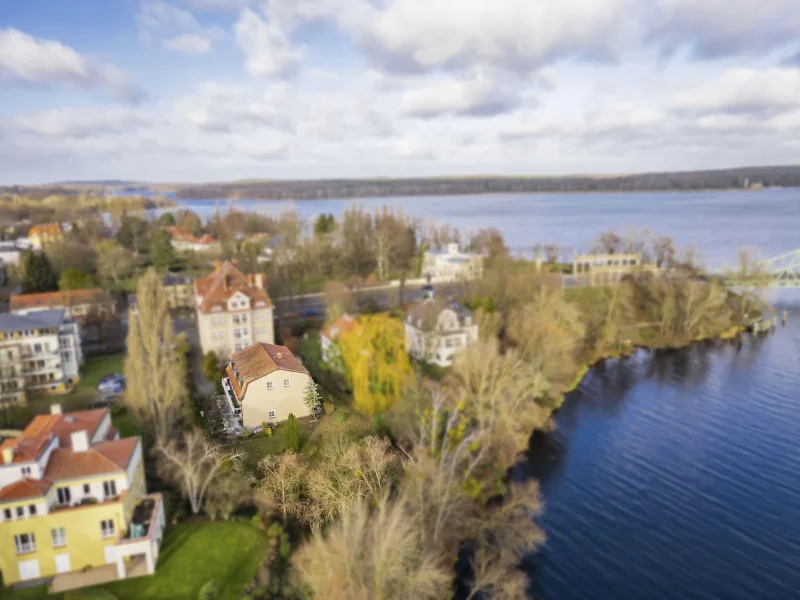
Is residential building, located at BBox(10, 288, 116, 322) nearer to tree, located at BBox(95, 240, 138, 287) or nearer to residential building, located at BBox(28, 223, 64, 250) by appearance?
tree, located at BBox(95, 240, 138, 287)

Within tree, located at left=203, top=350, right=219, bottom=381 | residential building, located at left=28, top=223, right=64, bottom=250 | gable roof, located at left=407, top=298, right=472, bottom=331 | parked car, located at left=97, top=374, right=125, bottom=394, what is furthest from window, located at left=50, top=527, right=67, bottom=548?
residential building, located at left=28, top=223, right=64, bottom=250

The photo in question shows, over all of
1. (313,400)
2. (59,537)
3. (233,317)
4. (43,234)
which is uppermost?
(313,400)

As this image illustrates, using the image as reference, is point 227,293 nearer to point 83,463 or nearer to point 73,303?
point 83,463

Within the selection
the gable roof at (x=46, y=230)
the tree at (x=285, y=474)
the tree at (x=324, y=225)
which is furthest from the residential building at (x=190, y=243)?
the tree at (x=285, y=474)

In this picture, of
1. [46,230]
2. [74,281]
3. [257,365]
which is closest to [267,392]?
[257,365]

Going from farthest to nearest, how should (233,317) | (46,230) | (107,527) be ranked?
(46,230) < (233,317) < (107,527)

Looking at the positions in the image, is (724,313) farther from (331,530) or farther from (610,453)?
(331,530)
